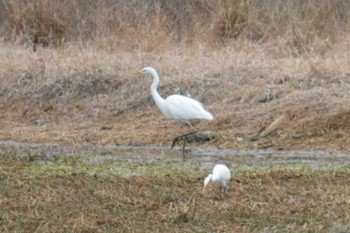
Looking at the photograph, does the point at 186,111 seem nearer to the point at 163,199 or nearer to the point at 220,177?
the point at 163,199

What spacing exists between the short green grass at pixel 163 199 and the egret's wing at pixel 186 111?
4.76ft

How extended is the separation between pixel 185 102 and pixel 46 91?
432 cm

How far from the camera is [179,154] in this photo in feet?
39.2

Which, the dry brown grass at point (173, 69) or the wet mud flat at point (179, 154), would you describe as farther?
the dry brown grass at point (173, 69)

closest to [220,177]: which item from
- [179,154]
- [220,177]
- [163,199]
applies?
[220,177]

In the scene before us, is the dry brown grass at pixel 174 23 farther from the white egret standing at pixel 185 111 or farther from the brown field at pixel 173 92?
the white egret standing at pixel 185 111

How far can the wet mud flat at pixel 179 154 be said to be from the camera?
11.2m

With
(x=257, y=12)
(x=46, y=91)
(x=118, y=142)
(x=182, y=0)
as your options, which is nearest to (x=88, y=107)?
(x=46, y=91)

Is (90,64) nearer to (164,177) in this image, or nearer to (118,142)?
(118,142)

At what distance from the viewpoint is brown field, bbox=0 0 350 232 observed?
828cm

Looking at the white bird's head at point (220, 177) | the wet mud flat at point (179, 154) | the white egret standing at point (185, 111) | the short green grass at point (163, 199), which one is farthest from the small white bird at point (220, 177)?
the white egret standing at point (185, 111)

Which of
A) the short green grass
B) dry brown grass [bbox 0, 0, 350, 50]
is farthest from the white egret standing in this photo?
dry brown grass [bbox 0, 0, 350, 50]

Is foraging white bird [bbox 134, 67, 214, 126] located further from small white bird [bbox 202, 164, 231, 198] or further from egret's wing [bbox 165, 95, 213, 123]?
small white bird [bbox 202, 164, 231, 198]

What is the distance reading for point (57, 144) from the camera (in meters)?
12.7
